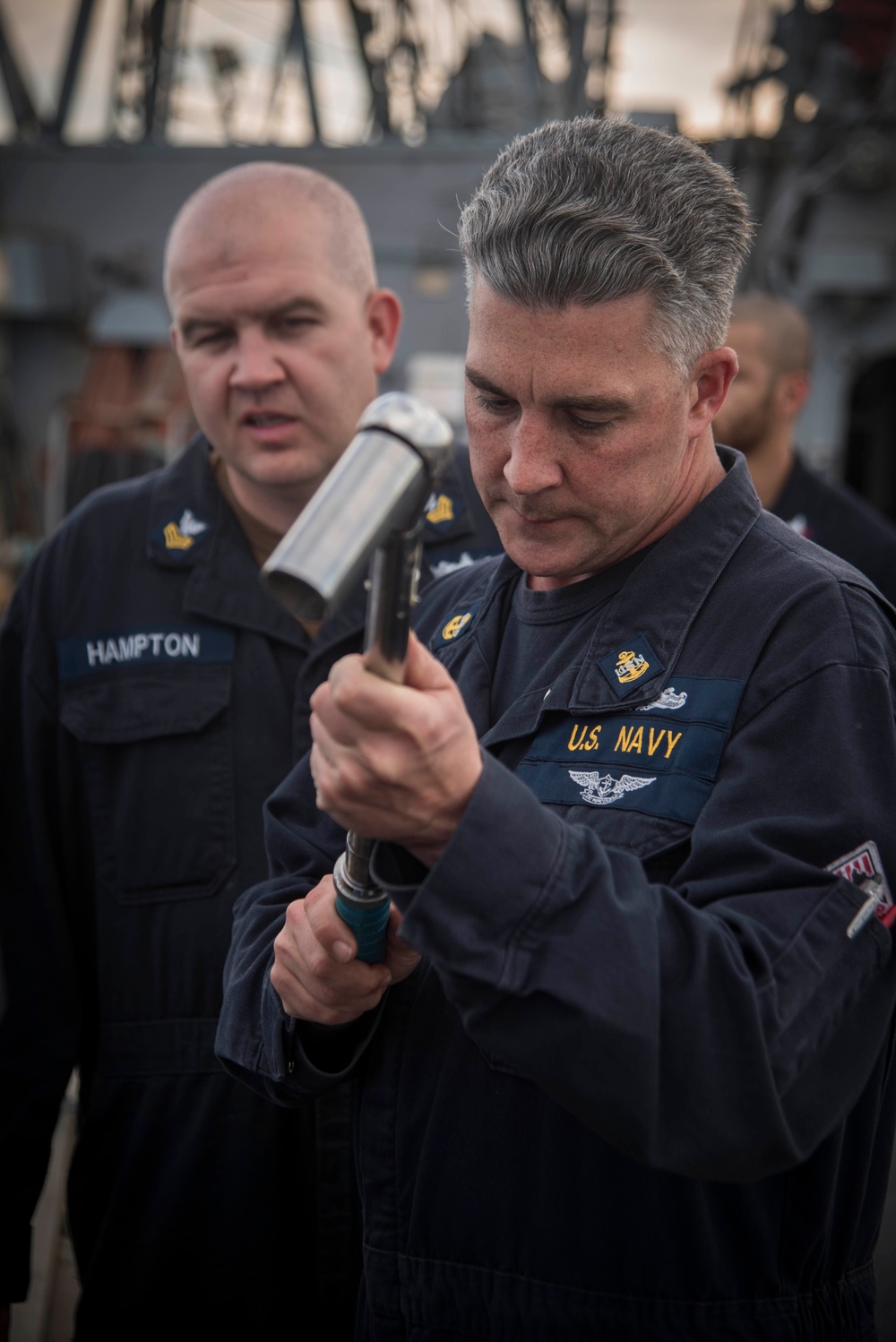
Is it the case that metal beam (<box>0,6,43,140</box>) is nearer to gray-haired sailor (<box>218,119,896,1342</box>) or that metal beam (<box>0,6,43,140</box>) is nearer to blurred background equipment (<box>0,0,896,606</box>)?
blurred background equipment (<box>0,0,896,606</box>)

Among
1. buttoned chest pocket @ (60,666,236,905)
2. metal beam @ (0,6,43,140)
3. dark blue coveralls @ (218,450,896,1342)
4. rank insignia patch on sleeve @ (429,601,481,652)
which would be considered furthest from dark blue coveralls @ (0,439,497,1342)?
metal beam @ (0,6,43,140)

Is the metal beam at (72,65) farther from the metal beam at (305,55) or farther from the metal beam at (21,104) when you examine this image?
the metal beam at (305,55)

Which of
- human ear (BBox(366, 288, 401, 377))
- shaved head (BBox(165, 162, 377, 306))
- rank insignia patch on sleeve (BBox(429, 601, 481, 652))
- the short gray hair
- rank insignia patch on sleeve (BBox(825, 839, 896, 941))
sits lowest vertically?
rank insignia patch on sleeve (BBox(429, 601, 481, 652))

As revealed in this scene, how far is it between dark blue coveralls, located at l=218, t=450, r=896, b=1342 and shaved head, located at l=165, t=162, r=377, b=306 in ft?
3.91

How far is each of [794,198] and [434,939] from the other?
6.95 metres

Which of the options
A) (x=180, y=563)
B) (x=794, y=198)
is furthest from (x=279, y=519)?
(x=794, y=198)

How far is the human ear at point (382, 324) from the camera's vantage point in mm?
2471

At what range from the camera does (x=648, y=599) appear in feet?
4.15

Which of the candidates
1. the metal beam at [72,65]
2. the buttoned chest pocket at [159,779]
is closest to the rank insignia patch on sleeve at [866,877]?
the buttoned chest pocket at [159,779]

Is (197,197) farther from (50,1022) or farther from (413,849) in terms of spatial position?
(413,849)

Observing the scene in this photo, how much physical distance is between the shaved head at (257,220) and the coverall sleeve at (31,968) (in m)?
0.75

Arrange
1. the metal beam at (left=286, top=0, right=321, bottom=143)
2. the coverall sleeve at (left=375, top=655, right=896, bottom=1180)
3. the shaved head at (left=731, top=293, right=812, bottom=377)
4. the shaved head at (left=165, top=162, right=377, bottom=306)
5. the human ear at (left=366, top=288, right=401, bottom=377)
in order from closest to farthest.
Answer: the coverall sleeve at (left=375, top=655, right=896, bottom=1180) → the shaved head at (left=165, top=162, right=377, bottom=306) → the human ear at (left=366, top=288, right=401, bottom=377) → the shaved head at (left=731, top=293, right=812, bottom=377) → the metal beam at (left=286, top=0, right=321, bottom=143)

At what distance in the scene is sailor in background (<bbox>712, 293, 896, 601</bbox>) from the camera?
325 cm

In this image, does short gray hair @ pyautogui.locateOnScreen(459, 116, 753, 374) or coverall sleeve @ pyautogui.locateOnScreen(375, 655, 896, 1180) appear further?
short gray hair @ pyautogui.locateOnScreen(459, 116, 753, 374)
